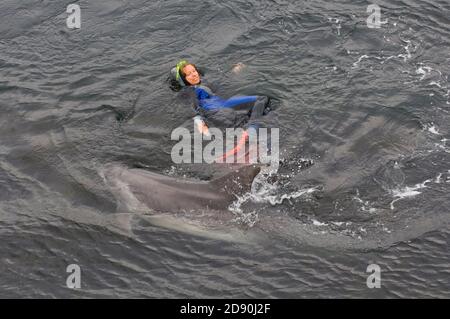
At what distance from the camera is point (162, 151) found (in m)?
12.9

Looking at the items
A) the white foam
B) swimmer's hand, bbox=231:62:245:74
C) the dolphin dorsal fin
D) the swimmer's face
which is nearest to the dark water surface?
the white foam

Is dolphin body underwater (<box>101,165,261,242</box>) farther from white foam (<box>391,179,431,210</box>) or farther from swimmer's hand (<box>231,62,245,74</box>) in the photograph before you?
swimmer's hand (<box>231,62,245,74</box>)

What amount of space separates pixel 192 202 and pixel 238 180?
3.23 feet

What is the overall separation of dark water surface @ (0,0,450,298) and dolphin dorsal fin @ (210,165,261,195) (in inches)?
13.7

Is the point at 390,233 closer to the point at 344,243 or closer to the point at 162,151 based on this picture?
the point at 344,243

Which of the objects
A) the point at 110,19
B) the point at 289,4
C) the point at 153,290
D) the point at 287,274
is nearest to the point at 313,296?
the point at 287,274

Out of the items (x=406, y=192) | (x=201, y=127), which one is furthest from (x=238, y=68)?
(x=406, y=192)

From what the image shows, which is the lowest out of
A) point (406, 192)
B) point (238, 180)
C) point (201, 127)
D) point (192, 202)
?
point (192, 202)

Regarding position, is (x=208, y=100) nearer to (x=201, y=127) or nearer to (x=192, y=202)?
(x=201, y=127)

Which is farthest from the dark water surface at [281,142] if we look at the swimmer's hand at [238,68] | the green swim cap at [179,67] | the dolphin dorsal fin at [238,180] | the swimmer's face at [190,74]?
the swimmer's face at [190,74]

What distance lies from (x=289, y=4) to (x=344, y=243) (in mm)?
9457

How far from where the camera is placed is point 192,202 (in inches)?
443

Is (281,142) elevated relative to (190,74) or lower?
lower

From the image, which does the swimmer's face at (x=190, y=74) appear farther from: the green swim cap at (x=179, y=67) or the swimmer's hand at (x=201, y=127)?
the swimmer's hand at (x=201, y=127)
